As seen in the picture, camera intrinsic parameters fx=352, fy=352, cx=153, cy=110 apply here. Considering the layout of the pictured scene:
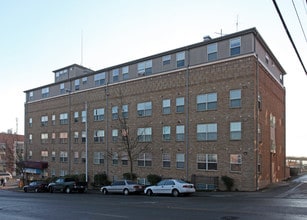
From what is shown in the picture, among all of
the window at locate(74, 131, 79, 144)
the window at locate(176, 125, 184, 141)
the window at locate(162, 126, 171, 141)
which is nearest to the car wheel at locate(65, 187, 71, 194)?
the window at locate(162, 126, 171, 141)

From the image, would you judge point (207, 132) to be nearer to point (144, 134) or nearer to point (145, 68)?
point (144, 134)

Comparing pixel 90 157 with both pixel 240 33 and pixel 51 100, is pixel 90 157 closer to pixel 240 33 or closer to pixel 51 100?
pixel 51 100

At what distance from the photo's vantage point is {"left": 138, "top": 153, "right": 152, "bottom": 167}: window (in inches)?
1473

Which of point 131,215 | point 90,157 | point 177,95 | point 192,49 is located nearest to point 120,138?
point 90,157

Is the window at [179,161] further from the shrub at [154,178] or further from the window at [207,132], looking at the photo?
the window at [207,132]

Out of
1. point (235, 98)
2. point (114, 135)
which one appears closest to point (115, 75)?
point (114, 135)

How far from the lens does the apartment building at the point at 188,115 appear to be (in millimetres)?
30078

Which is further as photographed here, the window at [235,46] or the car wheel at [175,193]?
the window at [235,46]

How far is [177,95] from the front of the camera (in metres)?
35.2

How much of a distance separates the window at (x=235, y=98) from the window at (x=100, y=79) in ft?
62.5

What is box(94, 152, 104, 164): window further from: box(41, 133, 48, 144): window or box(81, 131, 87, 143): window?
box(41, 133, 48, 144): window

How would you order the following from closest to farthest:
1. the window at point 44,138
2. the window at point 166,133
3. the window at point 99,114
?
the window at point 166,133
the window at point 99,114
the window at point 44,138

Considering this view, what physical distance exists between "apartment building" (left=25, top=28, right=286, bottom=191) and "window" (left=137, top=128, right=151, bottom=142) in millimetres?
109

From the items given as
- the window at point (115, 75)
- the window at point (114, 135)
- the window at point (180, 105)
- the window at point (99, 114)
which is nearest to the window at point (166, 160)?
the window at point (180, 105)
